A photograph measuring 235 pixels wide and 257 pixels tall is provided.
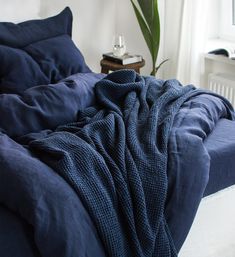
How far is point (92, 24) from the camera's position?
2.97m

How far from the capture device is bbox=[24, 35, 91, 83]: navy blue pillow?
2.08m

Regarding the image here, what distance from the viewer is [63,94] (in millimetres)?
1669

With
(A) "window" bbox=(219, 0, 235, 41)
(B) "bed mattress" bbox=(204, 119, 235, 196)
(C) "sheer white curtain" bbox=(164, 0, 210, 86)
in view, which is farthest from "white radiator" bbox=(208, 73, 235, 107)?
(B) "bed mattress" bbox=(204, 119, 235, 196)

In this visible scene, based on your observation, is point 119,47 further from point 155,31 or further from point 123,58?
point 155,31

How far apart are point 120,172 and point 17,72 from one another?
0.89 metres

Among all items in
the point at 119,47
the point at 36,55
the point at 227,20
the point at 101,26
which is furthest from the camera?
the point at 101,26

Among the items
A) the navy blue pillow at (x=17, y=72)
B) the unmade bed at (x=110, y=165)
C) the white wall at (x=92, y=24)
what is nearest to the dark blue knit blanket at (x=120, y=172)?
the unmade bed at (x=110, y=165)

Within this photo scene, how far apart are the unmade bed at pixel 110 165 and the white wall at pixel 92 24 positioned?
3.35 feet

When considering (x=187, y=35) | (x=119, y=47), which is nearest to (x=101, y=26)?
(x=119, y=47)

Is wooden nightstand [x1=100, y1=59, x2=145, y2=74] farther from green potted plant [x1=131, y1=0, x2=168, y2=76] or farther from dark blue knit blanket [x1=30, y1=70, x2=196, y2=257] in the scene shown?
dark blue knit blanket [x1=30, y1=70, x2=196, y2=257]

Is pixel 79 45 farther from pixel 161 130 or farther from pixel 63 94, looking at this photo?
pixel 161 130

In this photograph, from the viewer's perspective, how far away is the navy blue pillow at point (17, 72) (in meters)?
1.96

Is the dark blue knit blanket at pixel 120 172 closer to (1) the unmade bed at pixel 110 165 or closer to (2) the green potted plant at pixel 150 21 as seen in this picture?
(1) the unmade bed at pixel 110 165

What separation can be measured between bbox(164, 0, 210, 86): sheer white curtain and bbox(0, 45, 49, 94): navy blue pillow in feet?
3.54
